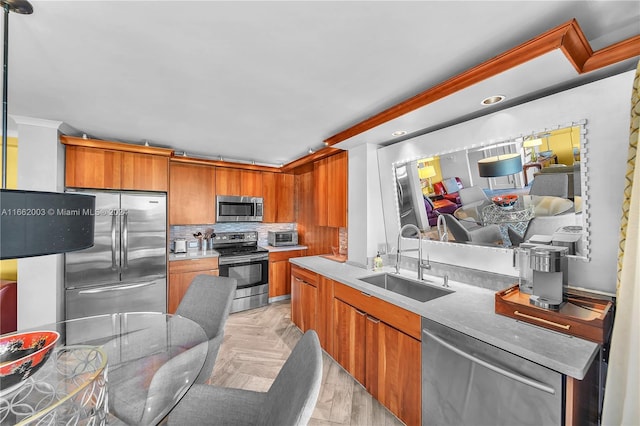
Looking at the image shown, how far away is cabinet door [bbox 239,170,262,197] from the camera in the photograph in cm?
429

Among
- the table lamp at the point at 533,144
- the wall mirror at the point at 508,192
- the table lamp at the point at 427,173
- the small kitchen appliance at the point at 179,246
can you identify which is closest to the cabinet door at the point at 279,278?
the small kitchen appliance at the point at 179,246

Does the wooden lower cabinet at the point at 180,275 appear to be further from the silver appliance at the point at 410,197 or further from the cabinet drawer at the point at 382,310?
the silver appliance at the point at 410,197

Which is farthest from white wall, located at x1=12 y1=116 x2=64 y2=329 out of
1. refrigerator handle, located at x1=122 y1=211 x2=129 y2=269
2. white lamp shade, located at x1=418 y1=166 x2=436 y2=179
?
white lamp shade, located at x1=418 y1=166 x2=436 y2=179

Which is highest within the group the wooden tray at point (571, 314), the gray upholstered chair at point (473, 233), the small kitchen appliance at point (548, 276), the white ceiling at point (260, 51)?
the white ceiling at point (260, 51)

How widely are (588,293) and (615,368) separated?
0.50 metres

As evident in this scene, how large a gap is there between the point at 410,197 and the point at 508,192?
2.73 feet

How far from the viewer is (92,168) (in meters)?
2.95

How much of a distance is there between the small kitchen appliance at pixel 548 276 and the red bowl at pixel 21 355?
2586 millimetres

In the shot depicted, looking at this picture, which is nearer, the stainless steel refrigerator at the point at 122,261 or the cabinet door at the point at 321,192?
A: the stainless steel refrigerator at the point at 122,261

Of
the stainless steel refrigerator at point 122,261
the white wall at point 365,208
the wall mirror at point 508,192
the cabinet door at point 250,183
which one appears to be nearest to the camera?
the wall mirror at point 508,192

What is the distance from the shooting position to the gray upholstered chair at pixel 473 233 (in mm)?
1890

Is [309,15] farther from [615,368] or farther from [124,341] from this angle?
[124,341]

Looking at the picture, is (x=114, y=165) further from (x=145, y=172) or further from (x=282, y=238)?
(x=282, y=238)

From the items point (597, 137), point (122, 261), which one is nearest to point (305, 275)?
point (122, 261)
